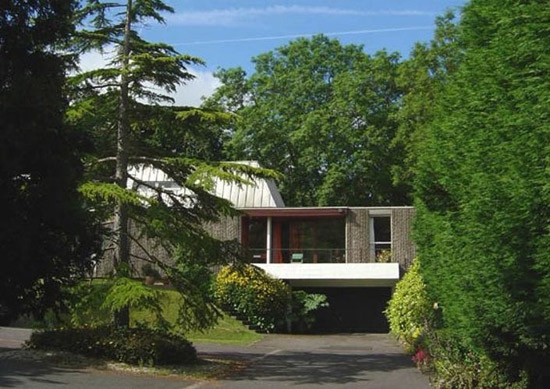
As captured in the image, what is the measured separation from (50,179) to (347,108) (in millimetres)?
39100

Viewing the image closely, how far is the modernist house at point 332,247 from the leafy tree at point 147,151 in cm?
1322

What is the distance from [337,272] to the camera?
31906 mm

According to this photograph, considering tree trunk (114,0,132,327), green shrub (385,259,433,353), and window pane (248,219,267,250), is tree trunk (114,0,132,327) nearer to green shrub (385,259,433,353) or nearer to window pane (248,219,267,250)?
green shrub (385,259,433,353)

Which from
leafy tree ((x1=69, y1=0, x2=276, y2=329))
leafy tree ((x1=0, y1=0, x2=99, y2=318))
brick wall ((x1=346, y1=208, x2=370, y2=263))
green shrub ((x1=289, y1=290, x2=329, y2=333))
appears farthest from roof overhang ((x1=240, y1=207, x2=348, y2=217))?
leafy tree ((x1=0, y1=0, x2=99, y2=318))

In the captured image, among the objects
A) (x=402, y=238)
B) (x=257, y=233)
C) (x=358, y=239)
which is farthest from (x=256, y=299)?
(x=402, y=238)

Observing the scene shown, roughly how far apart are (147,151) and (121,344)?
5264 mm

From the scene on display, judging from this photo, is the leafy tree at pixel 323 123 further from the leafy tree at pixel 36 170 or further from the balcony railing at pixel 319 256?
the leafy tree at pixel 36 170

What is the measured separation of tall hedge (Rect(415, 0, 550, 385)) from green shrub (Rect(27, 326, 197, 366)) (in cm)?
743

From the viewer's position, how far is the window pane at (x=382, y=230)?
35375mm

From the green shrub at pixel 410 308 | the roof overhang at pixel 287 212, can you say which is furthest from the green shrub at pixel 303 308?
the green shrub at pixel 410 308

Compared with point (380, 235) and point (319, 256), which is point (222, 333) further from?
point (380, 235)

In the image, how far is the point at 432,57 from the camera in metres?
37.3

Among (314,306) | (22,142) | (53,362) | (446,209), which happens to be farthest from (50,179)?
(314,306)

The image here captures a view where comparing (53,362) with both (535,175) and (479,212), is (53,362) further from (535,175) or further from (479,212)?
(535,175)
